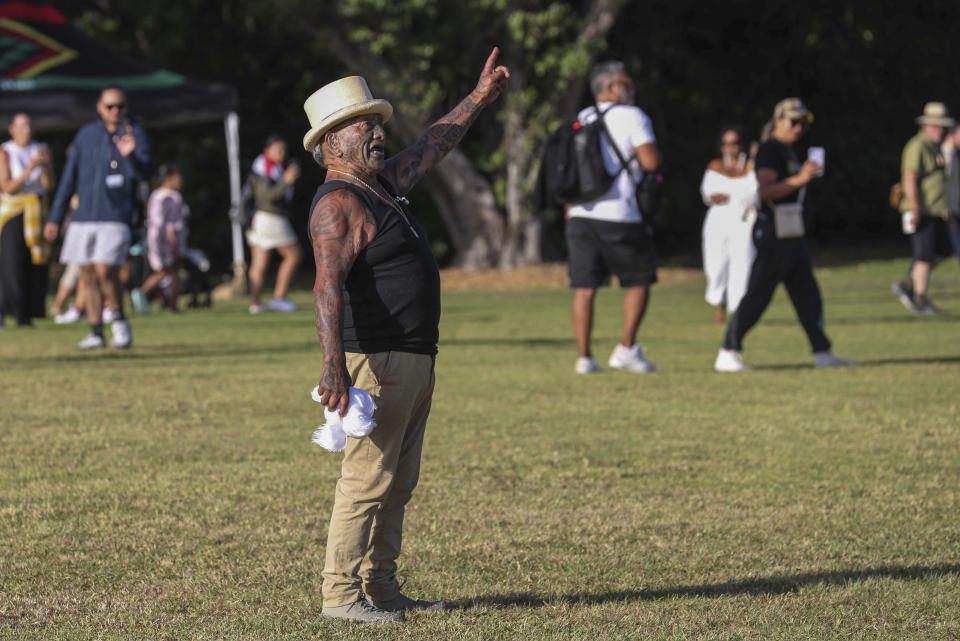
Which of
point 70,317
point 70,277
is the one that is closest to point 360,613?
point 70,317

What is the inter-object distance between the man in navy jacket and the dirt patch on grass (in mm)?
11514

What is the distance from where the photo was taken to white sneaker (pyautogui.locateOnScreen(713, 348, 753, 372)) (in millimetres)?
11203

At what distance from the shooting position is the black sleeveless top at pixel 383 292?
461 centimetres

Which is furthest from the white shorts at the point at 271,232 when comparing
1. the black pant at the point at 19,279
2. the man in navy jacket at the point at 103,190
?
the man in navy jacket at the point at 103,190

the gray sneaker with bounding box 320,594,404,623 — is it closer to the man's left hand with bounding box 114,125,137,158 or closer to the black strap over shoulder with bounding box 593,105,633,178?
the black strap over shoulder with bounding box 593,105,633,178

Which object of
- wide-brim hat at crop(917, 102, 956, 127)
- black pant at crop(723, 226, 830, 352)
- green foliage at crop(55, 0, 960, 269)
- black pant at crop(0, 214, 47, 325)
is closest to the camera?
black pant at crop(723, 226, 830, 352)

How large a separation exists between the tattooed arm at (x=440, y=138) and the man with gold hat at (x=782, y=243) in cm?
573

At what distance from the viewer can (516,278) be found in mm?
24891

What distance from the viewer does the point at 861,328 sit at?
15000 mm

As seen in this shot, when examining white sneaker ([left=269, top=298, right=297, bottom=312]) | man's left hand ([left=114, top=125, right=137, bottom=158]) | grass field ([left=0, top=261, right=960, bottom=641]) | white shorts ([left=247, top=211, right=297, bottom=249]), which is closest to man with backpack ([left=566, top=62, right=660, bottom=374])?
grass field ([left=0, top=261, right=960, bottom=641])

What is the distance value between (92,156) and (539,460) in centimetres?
625

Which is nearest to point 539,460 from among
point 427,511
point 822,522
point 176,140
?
point 427,511

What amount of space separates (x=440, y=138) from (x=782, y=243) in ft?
20.5

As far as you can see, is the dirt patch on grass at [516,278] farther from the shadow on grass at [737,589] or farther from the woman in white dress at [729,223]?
the shadow on grass at [737,589]
